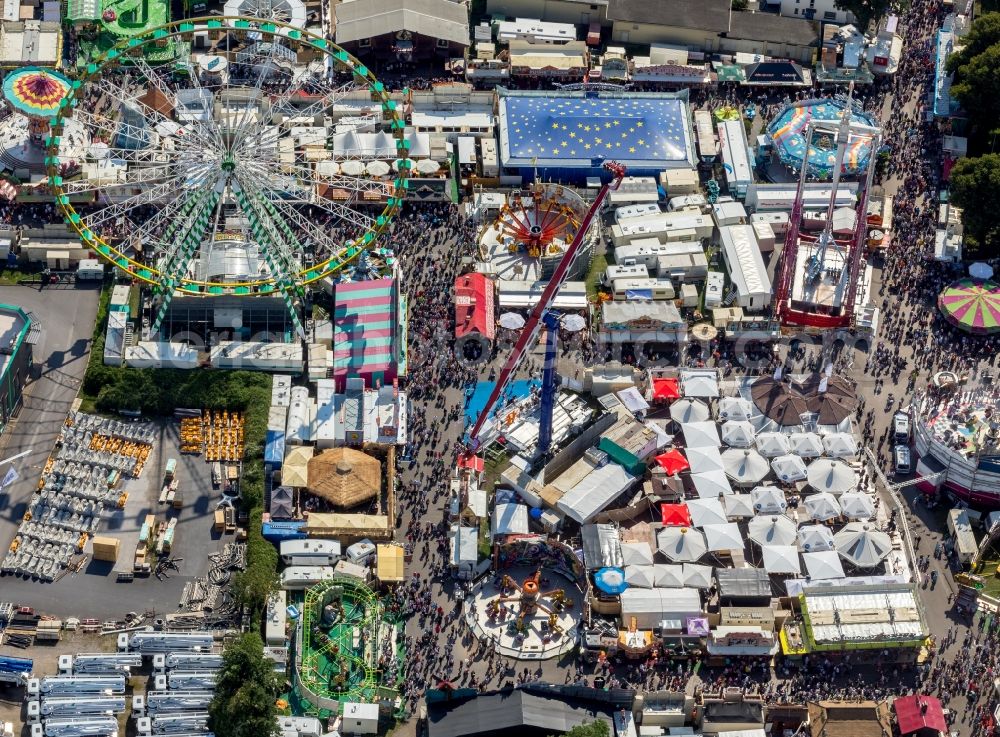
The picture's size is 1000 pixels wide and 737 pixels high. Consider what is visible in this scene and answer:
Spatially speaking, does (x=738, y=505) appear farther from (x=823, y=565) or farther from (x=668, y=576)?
(x=668, y=576)

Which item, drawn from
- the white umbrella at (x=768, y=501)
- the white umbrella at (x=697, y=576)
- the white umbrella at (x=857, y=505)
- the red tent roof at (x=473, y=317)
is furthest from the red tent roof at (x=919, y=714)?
the red tent roof at (x=473, y=317)

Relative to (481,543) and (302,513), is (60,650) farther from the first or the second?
(481,543)

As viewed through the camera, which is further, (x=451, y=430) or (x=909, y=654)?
(x=451, y=430)

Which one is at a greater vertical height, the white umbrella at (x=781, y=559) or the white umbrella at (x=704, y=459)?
the white umbrella at (x=704, y=459)

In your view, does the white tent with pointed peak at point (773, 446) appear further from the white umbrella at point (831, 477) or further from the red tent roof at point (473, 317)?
the red tent roof at point (473, 317)

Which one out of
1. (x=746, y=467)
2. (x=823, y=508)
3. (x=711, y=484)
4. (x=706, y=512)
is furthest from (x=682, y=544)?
(x=823, y=508)

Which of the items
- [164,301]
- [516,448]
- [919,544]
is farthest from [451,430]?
[919,544]
